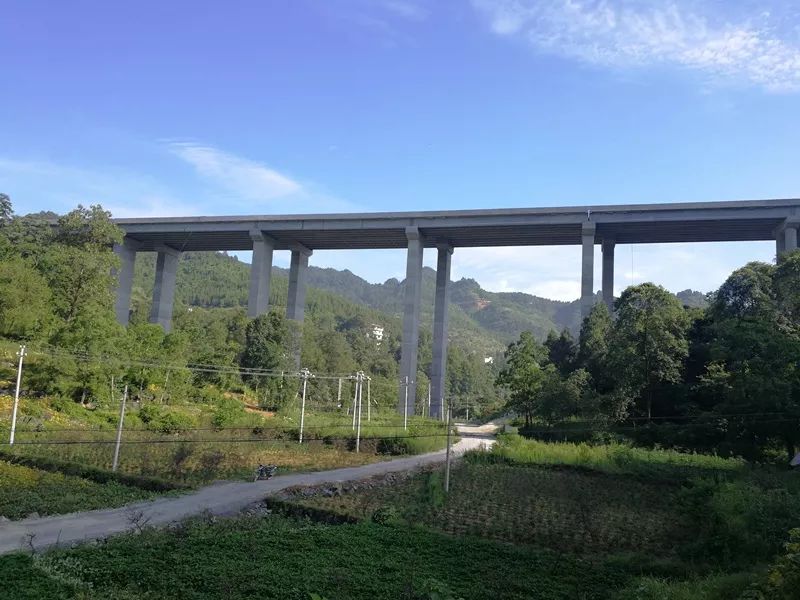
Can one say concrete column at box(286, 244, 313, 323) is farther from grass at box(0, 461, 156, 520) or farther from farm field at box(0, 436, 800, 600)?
farm field at box(0, 436, 800, 600)

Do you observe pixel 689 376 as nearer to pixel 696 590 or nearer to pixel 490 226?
pixel 490 226

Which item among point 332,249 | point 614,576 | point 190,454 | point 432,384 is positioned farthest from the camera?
point 332,249

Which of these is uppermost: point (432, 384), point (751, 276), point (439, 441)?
point (751, 276)

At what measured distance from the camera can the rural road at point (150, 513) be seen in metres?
10.9

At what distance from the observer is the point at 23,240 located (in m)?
44.7

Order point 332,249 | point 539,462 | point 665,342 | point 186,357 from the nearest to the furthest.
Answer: point 539,462 < point 665,342 < point 186,357 < point 332,249

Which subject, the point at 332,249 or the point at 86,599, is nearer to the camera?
the point at 86,599

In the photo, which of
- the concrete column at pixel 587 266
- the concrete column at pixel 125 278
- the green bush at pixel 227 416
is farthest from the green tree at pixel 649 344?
the concrete column at pixel 125 278

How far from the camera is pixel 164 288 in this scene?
4781 cm

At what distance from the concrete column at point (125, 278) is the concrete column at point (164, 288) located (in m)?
1.88

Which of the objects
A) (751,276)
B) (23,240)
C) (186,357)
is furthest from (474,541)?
(23,240)

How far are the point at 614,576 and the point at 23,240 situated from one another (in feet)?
153

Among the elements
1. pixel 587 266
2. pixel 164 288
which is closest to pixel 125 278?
pixel 164 288

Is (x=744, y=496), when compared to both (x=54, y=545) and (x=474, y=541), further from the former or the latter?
(x=54, y=545)
